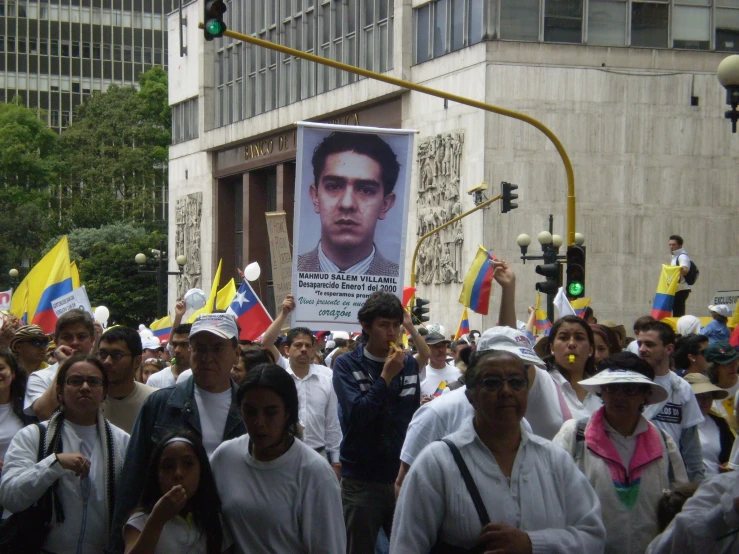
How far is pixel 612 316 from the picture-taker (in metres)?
37.1

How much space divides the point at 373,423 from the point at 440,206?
31.5 m

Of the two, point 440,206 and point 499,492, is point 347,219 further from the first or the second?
point 440,206

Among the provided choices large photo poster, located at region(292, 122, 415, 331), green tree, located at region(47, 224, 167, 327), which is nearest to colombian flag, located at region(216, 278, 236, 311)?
large photo poster, located at region(292, 122, 415, 331)

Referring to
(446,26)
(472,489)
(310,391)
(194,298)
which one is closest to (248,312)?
(194,298)

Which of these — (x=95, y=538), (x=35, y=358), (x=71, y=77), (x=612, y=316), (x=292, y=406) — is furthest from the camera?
(x=71, y=77)

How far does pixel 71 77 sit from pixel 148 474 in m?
98.0

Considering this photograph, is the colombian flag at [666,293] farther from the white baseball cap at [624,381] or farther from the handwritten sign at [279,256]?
the white baseball cap at [624,381]

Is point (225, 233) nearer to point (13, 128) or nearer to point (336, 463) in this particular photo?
point (13, 128)

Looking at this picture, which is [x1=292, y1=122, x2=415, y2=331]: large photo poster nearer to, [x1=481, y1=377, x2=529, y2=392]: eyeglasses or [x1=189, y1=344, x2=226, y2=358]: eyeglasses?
[x1=189, y1=344, x2=226, y2=358]: eyeglasses

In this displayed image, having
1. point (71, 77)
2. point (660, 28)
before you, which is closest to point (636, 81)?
point (660, 28)

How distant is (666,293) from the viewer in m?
17.5

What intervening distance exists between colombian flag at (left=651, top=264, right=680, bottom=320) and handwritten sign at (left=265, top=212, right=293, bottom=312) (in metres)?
5.18

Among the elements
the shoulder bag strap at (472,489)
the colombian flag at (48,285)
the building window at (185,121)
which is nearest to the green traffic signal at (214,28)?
the colombian flag at (48,285)

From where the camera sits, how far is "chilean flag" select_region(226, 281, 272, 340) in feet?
48.1
